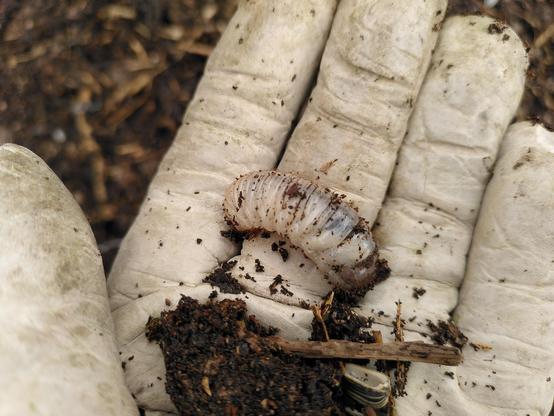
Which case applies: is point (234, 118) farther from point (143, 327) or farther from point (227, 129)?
point (143, 327)

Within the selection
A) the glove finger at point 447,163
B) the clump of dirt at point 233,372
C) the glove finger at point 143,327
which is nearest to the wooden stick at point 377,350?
the clump of dirt at point 233,372

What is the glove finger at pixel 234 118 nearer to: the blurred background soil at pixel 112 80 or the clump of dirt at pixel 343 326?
A: the clump of dirt at pixel 343 326

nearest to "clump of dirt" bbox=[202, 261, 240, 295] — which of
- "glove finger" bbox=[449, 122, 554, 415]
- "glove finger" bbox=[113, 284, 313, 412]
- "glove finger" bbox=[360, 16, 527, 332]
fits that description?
"glove finger" bbox=[113, 284, 313, 412]

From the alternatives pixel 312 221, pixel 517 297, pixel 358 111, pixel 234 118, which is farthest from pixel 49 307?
pixel 517 297

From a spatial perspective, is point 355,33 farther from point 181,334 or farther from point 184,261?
point 181,334

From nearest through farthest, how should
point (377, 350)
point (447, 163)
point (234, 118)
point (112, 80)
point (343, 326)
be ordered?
point (377, 350)
point (343, 326)
point (447, 163)
point (234, 118)
point (112, 80)

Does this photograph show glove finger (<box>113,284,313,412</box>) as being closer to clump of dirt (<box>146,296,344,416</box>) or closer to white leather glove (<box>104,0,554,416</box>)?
white leather glove (<box>104,0,554,416</box>)

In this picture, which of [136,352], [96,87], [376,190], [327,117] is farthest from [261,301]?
[96,87]
